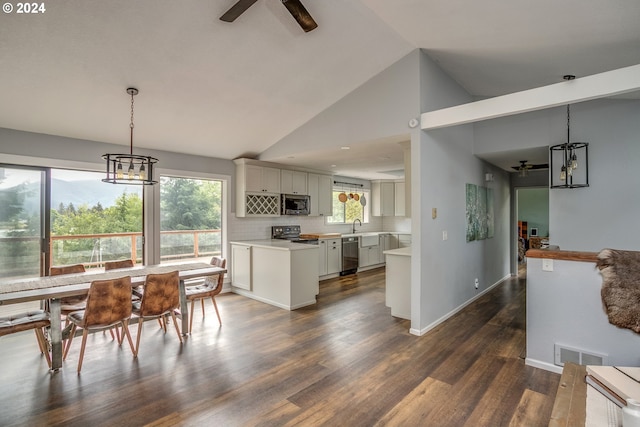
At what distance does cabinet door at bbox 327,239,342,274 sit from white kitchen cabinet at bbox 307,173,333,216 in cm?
73

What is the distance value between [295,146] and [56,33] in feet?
10.2

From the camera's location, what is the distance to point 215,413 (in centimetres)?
226

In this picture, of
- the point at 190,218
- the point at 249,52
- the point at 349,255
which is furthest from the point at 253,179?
the point at 349,255

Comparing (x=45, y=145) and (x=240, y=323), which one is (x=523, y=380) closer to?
(x=240, y=323)

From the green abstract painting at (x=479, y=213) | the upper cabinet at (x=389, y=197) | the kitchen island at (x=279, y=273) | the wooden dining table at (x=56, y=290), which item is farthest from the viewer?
the upper cabinet at (x=389, y=197)

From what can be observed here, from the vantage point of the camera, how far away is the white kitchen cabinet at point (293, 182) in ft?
20.4

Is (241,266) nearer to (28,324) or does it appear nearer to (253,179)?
(253,179)

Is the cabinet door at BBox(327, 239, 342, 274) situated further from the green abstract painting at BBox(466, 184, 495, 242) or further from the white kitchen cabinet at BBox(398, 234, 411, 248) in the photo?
the green abstract painting at BBox(466, 184, 495, 242)

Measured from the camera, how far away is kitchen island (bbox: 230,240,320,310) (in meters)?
4.67

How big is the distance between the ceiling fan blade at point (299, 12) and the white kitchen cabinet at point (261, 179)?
3.47m

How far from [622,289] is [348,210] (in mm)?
6631

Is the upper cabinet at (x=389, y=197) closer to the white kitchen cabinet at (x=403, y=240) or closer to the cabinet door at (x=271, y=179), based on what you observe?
the white kitchen cabinet at (x=403, y=240)

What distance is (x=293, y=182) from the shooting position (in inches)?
253

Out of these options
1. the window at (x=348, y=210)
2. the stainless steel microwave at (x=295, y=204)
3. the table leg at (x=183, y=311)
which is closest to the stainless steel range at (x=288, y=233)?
the stainless steel microwave at (x=295, y=204)
